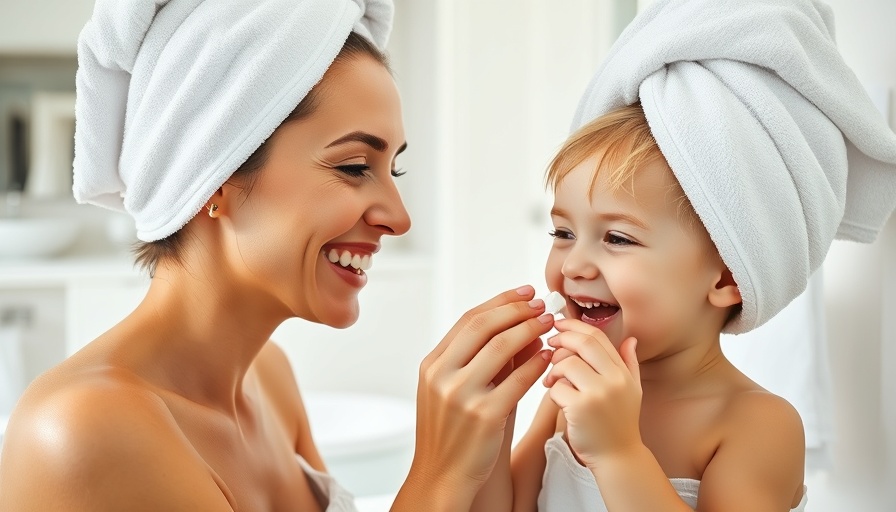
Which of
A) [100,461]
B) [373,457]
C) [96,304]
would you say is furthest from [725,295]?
[96,304]

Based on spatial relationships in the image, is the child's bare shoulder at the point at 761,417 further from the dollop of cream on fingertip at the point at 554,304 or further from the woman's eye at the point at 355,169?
the woman's eye at the point at 355,169

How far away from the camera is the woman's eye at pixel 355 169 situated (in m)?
1.15

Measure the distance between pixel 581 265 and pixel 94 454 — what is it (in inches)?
22.0

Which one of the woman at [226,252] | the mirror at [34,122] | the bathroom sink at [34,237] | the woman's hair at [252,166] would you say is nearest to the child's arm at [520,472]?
Answer: the woman at [226,252]

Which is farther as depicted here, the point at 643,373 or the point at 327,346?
the point at 327,346

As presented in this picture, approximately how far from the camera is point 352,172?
3.83ft

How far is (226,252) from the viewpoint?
46.9 inches

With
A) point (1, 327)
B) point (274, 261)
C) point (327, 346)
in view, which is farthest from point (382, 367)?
point (274, 261)

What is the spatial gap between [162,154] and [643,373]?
0.66 meters

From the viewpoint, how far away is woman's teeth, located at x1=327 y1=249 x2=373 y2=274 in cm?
118

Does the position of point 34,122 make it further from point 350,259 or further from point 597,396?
point 597,396

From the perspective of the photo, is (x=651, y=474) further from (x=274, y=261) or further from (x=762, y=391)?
(x=274, y=261)

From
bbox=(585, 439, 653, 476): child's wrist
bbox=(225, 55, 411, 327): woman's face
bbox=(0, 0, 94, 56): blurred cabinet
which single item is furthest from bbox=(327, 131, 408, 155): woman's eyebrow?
bbox=(0, 0, 94, 56): blurred cabinet

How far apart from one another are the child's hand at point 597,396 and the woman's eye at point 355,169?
1.19ft
